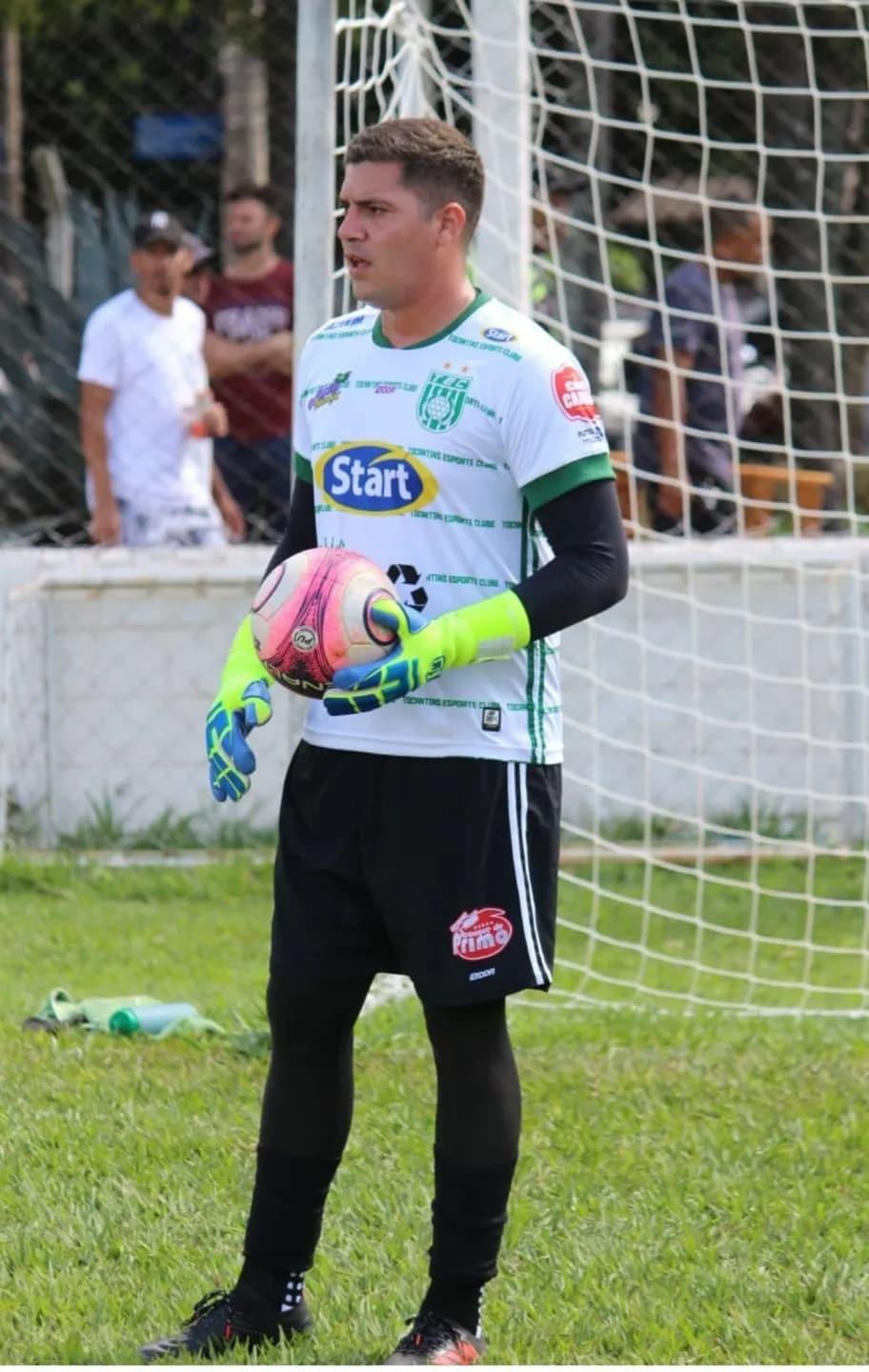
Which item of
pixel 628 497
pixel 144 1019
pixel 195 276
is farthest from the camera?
pixel 195 276

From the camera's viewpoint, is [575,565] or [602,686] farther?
[602,686]

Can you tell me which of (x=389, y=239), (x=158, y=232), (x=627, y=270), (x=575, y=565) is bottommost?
(x=575, y=565)

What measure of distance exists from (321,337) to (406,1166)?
1.86m

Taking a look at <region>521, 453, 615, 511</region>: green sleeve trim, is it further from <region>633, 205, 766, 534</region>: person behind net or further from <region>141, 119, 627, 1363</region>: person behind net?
<region>633, 205, 766, 534</region>: person behind net

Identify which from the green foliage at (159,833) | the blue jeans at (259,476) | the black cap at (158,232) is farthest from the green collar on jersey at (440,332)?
the blue jeans at (259,476)

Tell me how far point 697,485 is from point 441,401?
6024 millimetres

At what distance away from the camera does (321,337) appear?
3.60 metres

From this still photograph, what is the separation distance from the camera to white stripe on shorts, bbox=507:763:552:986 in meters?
3.38

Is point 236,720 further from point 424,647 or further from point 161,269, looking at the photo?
point 161,269

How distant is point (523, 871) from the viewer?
3387 millimetres

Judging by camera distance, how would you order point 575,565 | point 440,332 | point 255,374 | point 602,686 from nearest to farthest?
1. point 575,565
2. point 440,332
3. point 602,686
4. point 255,374

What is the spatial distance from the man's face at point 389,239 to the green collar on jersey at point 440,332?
7 cm

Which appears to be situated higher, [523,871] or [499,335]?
[499,335]

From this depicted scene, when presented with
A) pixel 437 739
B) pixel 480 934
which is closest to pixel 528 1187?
pixel 480 934
